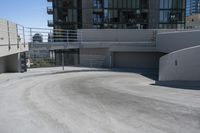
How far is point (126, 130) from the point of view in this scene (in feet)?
22.8

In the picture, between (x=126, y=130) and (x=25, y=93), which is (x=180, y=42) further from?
(x=126, y=130)

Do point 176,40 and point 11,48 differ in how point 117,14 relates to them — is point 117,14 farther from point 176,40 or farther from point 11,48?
point 11,48

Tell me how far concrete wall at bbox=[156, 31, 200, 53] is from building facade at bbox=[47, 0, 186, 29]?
65.2ft

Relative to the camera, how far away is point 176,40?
83.0 feet

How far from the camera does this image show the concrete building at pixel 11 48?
1627cm

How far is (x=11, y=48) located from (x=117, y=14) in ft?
117

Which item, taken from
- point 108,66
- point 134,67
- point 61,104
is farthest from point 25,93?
point 134,67

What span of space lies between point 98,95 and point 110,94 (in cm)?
52

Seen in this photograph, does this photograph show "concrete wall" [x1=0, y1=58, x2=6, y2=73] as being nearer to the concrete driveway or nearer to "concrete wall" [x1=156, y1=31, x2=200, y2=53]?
the concrete driveway

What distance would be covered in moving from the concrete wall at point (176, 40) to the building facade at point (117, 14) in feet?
65.2

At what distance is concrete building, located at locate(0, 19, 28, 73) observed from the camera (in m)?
16.3

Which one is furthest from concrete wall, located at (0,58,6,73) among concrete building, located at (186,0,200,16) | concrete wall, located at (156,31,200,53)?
concrete building, located at (186,0,200,16)

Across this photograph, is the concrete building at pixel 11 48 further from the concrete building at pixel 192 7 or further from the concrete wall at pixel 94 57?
the concrete building at pixel 192 7

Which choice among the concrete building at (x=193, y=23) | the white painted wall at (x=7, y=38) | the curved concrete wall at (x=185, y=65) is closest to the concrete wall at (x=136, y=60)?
the white painted wall at (x=7, y=38)
